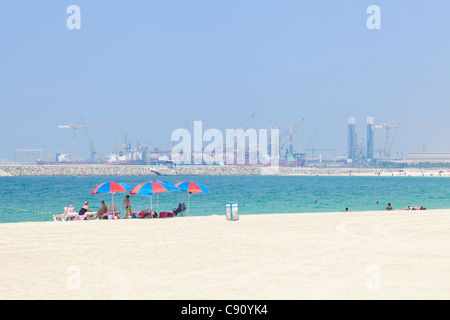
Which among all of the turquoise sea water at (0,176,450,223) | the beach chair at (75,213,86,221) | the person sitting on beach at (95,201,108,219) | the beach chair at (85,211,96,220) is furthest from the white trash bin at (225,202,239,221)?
the turquoise sea water at (0,176,450,223)

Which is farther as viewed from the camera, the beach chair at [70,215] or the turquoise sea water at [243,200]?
the turquoise sea water at [243,200]

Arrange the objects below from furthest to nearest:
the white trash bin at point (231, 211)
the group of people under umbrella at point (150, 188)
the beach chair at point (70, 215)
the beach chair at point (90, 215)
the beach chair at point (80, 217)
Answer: the beach chair at point (90, 215) → the beach chair at point (70, 215) → the beach chair at point (80, 217) → the group of people under umbrella at point (150, 188) → the white trash bin at point (231, 211)

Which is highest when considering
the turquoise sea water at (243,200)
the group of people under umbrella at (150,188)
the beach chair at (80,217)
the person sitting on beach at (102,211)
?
the group of people under umbrella at (150,188)

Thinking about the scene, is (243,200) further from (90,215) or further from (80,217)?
(80,217)

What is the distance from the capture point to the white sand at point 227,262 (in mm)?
10492

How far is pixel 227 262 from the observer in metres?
13.9

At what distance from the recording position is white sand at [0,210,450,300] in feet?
34.4

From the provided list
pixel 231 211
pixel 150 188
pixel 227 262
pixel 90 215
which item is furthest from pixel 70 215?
pixel 227 262

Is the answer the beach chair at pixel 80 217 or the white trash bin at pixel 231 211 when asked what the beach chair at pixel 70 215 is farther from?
the white trash bin at pixel 231 211

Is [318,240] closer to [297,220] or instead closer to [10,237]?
[297,220]

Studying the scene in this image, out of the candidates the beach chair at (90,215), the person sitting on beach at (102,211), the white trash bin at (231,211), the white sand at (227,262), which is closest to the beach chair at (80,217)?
the beach chair at (90,215)

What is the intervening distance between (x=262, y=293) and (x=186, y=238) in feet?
30.3

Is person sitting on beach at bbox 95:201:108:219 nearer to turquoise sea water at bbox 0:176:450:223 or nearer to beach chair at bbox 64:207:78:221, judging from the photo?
beach chair at bbox 64:207:78:221
